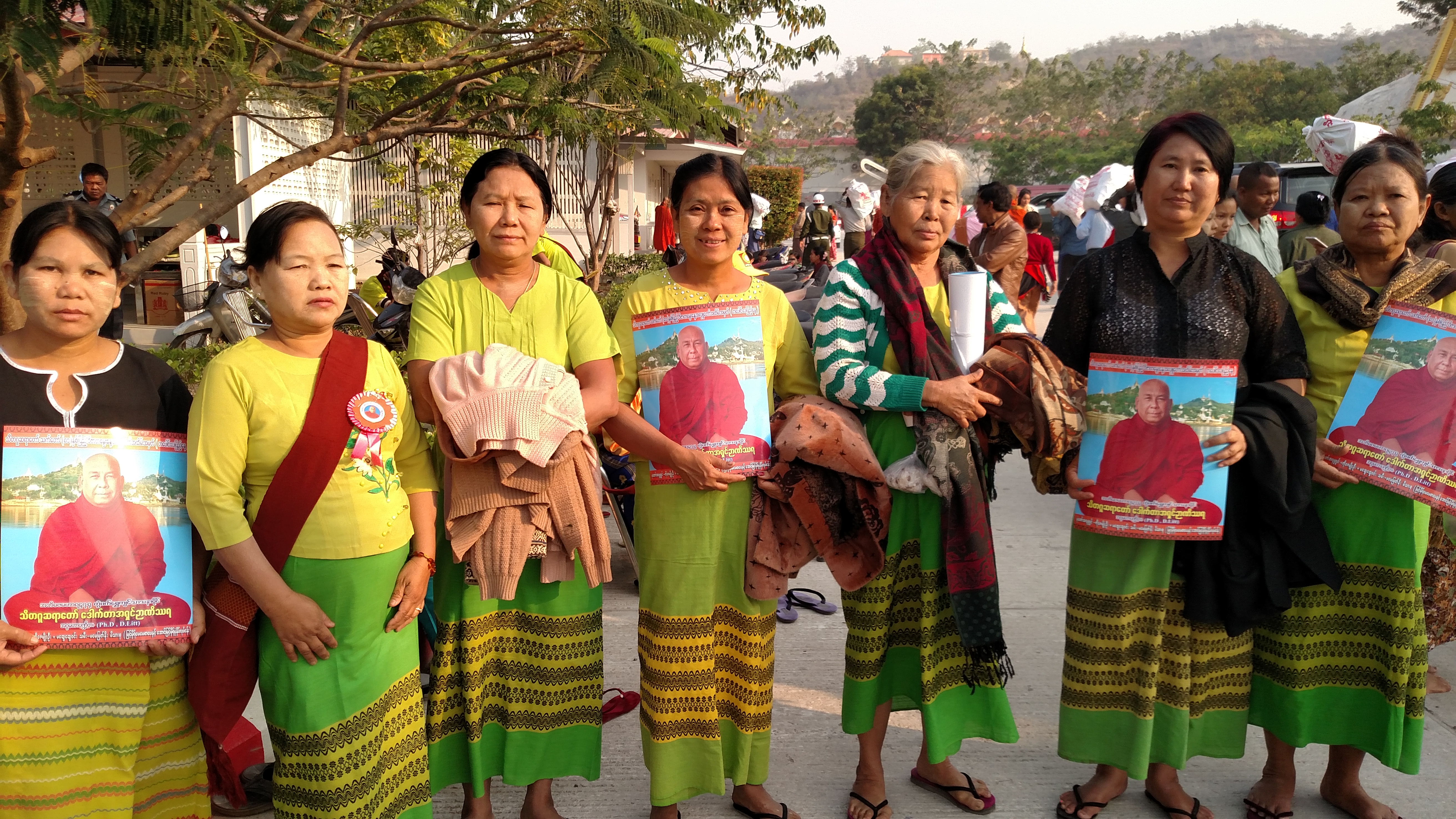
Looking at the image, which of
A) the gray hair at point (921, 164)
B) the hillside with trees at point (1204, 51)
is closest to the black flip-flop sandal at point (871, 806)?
the gray hair at point (921, 164)

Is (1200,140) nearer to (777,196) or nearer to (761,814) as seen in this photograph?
(761,814)

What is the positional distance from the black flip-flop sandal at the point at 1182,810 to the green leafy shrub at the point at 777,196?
26217 millimetres

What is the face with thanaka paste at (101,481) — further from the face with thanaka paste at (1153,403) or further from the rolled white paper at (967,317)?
the face with thanaka paste at (1153,403)

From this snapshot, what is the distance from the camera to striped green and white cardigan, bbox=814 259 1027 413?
2578mm

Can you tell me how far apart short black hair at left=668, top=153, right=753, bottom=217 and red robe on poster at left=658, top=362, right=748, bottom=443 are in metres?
0.43

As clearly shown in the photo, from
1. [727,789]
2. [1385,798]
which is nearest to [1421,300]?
[1385,798]

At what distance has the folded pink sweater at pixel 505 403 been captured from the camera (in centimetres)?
229

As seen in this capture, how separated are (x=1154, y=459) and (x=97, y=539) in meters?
2.42

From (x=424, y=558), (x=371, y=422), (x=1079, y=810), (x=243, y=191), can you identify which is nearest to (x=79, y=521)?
(x=371, y=422)

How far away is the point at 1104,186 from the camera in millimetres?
14328

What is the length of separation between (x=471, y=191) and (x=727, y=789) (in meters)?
1.87

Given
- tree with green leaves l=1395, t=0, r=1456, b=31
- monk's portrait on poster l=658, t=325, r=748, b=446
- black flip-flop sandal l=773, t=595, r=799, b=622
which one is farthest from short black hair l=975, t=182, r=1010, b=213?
tree with green leaves l=1395, t=0, r=1456, b=31

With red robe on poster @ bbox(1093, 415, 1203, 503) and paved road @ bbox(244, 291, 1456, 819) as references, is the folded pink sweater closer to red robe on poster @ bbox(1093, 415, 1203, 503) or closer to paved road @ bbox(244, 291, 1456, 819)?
paved road @ bbox(244, 291, 1456, 819)

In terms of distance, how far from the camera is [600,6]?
159 inches
